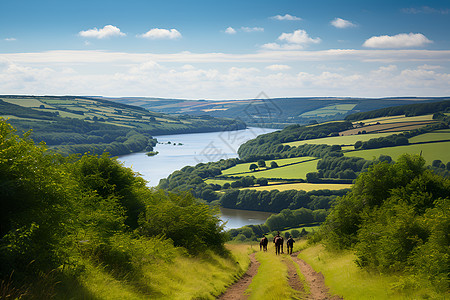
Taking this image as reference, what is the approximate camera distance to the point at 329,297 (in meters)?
17.5

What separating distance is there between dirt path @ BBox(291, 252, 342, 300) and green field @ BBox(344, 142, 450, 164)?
10543cm

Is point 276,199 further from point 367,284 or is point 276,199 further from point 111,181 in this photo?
point 367,284

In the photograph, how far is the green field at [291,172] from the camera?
141 meters

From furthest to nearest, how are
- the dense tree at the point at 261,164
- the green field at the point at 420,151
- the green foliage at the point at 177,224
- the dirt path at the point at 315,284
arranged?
1. the dense tree at the point at 261,164
2. the green field at the point at 420,151
3. the green foliage at the point at 177,224
4. the dirt path at the point at 315,284

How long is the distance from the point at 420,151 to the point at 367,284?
123 m


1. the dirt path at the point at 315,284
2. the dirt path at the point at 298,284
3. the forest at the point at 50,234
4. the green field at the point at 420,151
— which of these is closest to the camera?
the forest at the point at 50,234

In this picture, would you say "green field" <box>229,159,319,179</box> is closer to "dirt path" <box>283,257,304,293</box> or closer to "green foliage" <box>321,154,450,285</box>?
"green foliage" <box>321,154,450,285</box>

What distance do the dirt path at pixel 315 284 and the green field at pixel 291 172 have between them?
11456 cm

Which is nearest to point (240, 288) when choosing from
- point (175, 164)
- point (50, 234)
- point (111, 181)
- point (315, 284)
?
point (315, 284)

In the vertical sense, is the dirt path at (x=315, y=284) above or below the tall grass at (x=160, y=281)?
below

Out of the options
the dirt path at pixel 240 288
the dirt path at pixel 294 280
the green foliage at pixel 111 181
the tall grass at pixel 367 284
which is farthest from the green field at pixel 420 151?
the green foliage at pixel 111 181

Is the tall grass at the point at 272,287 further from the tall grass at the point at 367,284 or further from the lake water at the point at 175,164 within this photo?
the lake water at the point at 175,164

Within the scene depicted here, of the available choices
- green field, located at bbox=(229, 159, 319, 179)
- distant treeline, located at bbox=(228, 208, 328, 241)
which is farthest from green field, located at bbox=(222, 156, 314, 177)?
distant treeline, located at bbox=(228, 208, 328, 241)

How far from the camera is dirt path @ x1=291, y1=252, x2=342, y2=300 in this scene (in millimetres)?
17594
